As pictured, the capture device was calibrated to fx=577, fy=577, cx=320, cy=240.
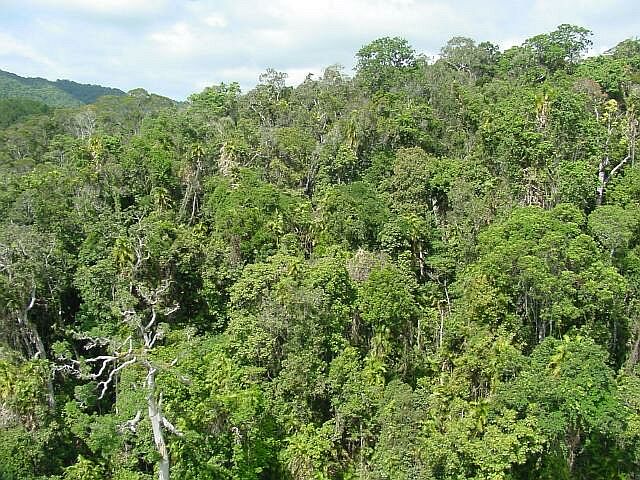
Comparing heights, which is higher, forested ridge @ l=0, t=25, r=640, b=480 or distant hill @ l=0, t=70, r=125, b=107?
distant hill @ l=0, t=70, r=125, b=107

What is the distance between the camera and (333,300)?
24109mm

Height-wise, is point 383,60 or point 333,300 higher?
point 383,60

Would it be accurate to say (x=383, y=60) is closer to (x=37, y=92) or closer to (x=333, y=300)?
(x=333, y=300)

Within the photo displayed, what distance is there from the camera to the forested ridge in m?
20.2

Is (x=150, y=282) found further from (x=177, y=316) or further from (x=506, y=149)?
(x=506, y=149)

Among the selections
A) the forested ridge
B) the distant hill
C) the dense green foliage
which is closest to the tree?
the forested ridge

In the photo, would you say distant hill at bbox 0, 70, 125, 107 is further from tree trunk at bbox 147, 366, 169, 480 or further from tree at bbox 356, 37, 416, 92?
tree trunk at bbox 147, 366, 169, 480

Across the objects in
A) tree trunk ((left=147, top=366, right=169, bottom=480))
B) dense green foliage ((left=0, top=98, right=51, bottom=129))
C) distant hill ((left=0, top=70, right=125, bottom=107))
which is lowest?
tree trunk ((left=147, top=366, right=169, bottom=480))

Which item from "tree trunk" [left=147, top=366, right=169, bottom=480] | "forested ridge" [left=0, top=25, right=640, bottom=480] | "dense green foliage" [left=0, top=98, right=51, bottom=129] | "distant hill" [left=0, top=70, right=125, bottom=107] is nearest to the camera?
"tree trunk" [left=147, top=366, right=169, bottom=480]

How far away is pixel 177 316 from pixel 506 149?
1994 centimetres

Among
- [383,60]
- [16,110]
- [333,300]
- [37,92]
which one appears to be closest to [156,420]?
[333,300]

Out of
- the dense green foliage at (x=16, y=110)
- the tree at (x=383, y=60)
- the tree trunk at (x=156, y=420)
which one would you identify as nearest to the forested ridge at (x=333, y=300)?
the tree trunk at (x=156, y=420)

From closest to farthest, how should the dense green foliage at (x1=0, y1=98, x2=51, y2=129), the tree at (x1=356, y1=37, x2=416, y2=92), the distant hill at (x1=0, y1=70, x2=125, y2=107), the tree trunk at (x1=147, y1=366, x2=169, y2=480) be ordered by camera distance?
the tree trunk at (x1=147, y1=366, x2=169, y2=480)
the tree at (x1=356, y1=37, x2=416, y2=92)
the dense green foliage at (x1=0, y1=98, x2=51, y2=129)
the distant hill at (x1=0, y1=70, x2=125, y2=107)

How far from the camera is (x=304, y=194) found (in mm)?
34906
